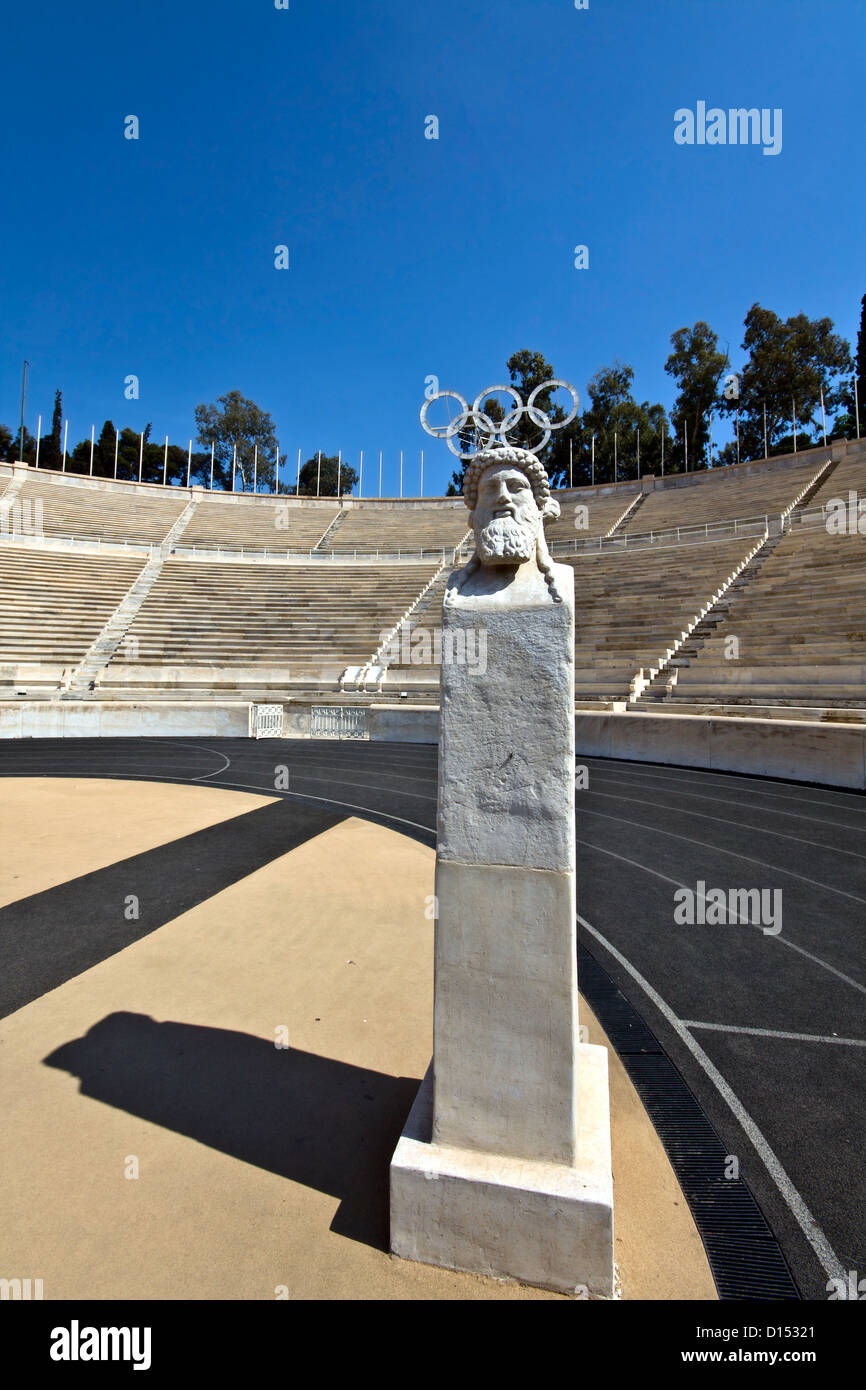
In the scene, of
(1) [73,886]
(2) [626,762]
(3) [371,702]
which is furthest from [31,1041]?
(3) [371,702]

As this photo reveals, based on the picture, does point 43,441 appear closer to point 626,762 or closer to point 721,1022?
point 626,762

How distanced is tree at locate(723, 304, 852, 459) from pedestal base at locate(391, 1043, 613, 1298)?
2138 inches

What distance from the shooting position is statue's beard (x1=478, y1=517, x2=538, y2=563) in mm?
2455

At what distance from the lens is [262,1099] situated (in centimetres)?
304

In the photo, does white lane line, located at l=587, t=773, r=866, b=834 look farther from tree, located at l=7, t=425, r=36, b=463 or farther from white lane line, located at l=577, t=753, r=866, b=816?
tree, located at l=7, t=425, r=36, b=463

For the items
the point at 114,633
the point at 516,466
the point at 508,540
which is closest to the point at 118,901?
the point at 508,540

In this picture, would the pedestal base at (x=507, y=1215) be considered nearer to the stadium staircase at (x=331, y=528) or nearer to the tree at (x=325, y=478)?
the stadium staircase at (x=331, y=528)

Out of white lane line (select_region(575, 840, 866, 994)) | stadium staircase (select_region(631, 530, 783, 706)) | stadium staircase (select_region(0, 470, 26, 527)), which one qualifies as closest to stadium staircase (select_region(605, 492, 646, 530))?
stadium staircase (select_region(631, 530, 783, 706))

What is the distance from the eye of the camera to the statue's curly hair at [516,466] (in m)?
2.61

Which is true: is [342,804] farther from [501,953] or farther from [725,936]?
[501,953]

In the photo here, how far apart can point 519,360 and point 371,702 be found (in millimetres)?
41661

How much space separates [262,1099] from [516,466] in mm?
3126

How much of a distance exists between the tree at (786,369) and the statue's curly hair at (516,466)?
2083 inches

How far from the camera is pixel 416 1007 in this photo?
12.7ft
